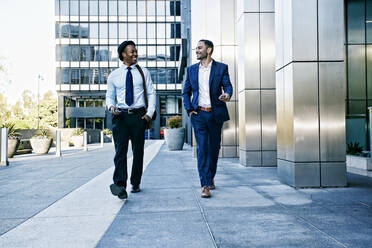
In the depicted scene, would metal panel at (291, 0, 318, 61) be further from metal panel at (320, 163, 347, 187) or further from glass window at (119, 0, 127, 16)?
glass window at (119, 0, 127, 16)

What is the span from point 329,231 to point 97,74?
41536 millimetres

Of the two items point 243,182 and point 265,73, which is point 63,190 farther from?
point 265,73

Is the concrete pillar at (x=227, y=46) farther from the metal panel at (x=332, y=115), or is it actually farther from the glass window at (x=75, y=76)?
the glass window at (x=75, y=76)

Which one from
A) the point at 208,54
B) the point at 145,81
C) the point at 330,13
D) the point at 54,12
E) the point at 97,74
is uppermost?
the point at 54,12

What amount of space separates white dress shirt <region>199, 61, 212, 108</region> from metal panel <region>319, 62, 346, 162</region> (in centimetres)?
181

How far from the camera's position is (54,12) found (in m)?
41.2

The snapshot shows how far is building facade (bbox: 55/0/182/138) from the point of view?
41.6 meters

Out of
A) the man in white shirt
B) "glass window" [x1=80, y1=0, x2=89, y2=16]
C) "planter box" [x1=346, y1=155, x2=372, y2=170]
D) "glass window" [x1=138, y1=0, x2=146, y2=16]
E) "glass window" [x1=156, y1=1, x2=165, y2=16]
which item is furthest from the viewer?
"glass window" [x1=156, y1=1, x2=165, y2=16]

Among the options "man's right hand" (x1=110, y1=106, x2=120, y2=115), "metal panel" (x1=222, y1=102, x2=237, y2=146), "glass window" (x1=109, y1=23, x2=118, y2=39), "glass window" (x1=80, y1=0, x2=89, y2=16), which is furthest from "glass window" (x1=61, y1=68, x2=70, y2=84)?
"man's right hand" (x1=110, y1=106, x2=120, y2=115)

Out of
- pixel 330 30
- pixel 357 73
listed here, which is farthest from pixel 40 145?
pixel 357 73

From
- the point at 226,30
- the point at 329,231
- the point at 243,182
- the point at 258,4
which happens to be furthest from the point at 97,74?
the point at 329,231

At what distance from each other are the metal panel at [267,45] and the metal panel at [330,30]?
2979 millimetres

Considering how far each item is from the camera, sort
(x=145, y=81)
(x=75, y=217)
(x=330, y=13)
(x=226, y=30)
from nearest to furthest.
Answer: (x=75, y=217), (x=145, y=81), (x=330, y=13), (x=226, y=30)

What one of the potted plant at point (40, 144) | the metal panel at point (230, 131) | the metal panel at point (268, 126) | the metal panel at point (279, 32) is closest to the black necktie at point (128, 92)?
the metal panel at point (279, 32)
